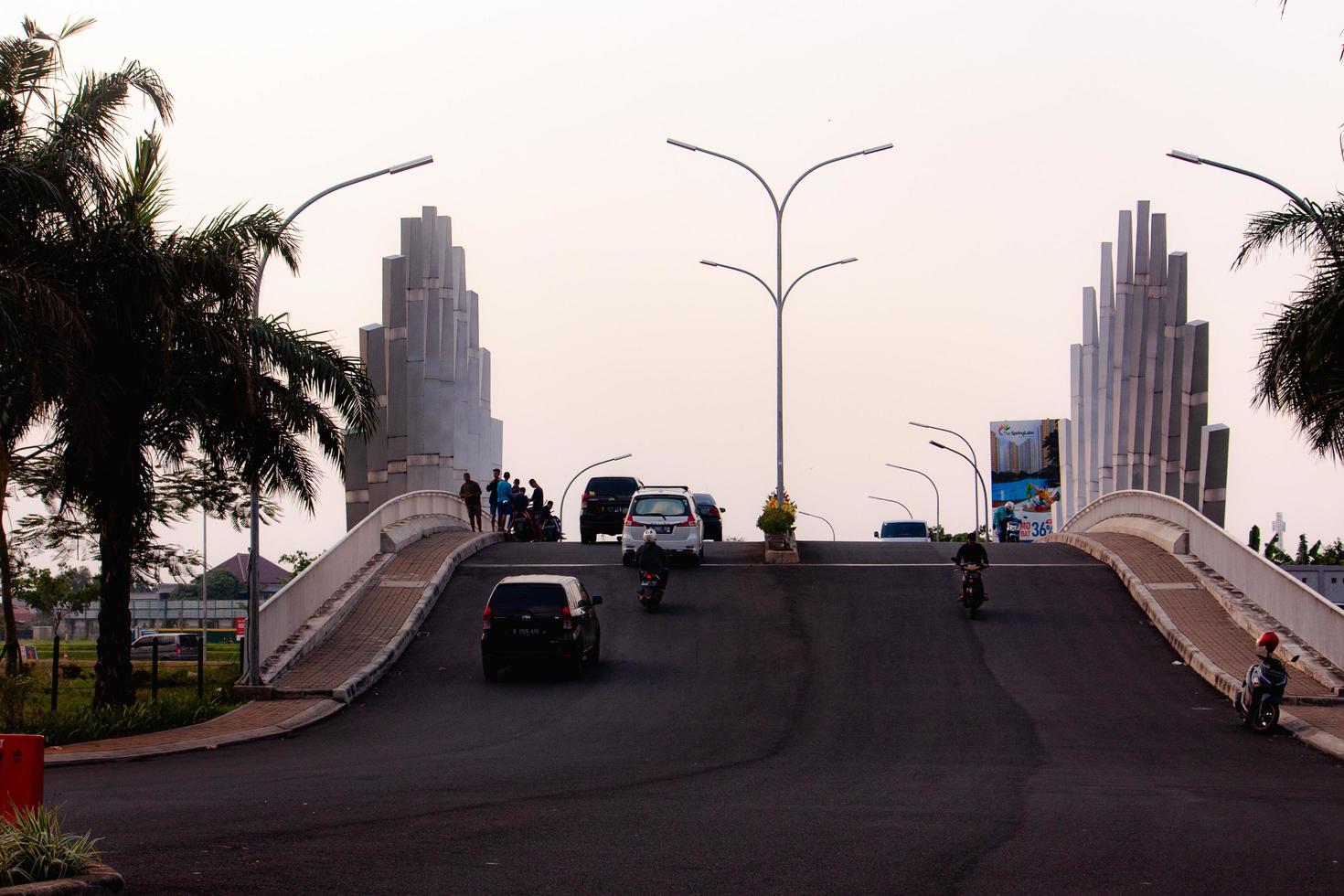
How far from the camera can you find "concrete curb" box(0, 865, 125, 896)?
322 inches

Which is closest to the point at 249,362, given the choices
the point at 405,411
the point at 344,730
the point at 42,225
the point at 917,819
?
the point at 42,225

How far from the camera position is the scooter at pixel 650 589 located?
30.3m

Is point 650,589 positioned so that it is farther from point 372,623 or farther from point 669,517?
point 669,517

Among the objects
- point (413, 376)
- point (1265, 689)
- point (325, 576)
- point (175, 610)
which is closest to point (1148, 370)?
point (413, 376)

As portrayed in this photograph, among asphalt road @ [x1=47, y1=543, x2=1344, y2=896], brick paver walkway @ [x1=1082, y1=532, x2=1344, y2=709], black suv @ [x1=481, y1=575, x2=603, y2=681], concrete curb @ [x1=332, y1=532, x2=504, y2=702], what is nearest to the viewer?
asphalt road @ [x1=47, y1=543, x2=1344, y2=896]

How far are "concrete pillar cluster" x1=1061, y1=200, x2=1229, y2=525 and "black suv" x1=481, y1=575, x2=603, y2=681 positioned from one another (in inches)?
1551

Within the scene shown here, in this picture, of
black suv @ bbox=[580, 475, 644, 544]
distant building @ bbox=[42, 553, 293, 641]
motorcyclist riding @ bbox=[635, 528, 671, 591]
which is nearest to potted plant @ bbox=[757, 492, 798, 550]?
black suv @ bbox=[580, 475, 644, 544]

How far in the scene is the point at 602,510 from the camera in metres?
44.4

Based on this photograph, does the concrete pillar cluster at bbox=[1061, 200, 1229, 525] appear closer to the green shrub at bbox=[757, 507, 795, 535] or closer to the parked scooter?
the green shrub at bbox=[757, 507, 795, 535]

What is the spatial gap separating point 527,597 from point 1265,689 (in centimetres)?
1082

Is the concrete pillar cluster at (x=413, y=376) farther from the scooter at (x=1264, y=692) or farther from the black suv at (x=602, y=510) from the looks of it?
the scooter at (x=1264, y=692)

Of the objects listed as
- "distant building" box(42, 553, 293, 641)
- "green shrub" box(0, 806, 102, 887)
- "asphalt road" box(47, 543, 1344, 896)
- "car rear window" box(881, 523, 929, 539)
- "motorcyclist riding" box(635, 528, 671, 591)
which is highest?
"car rear window" box(881, 523, 929, 539)

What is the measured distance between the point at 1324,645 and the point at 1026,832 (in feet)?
49.6

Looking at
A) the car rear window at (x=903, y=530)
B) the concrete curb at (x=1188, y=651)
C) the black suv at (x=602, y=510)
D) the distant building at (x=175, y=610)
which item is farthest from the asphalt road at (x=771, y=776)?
the distant building at (x=175, y=610)
